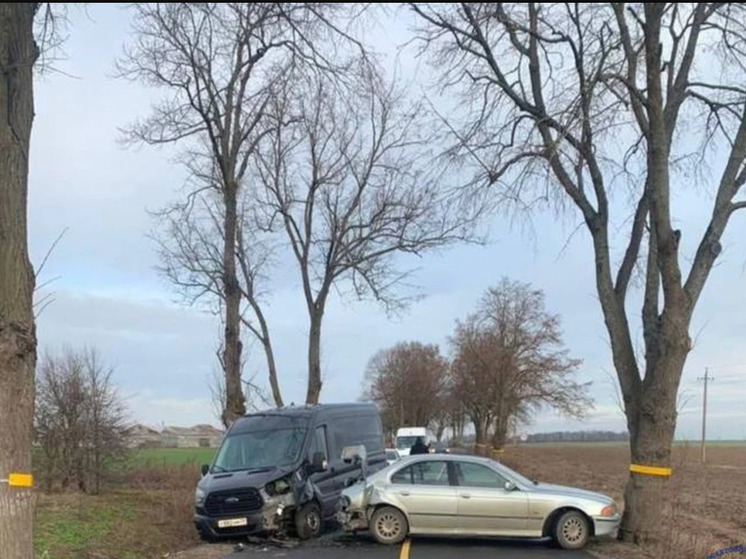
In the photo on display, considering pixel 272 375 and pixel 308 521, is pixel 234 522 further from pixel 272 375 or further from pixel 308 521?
pixel 272 375

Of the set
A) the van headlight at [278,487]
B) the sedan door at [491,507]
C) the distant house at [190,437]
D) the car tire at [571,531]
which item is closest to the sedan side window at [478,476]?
the sedan door at [491,507]

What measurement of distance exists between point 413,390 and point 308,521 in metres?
60.9

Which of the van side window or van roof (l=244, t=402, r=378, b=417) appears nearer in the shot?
the van side window

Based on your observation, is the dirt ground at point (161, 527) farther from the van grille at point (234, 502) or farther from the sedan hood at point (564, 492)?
the sedan hood at point (564, 492)

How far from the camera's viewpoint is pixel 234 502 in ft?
53.6

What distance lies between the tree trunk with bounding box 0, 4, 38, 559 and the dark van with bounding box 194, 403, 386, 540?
29.3 feet

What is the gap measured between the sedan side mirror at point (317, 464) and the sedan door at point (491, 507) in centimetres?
295

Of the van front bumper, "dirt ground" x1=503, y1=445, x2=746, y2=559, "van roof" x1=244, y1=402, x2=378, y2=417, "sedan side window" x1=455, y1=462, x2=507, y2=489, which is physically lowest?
"dirt ground" x1=503, y1=445, x2=746, y2=559

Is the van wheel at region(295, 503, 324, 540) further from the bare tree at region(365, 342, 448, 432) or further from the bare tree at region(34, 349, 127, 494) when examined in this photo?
the bare tree at region(365, 342, 448, 432)

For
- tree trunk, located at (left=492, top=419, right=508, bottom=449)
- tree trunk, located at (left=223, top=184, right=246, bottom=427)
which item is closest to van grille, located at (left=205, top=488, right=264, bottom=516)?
tree trunk, located at (left=223, top=184, right=246, bottom=427)

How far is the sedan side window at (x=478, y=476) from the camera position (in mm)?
15984

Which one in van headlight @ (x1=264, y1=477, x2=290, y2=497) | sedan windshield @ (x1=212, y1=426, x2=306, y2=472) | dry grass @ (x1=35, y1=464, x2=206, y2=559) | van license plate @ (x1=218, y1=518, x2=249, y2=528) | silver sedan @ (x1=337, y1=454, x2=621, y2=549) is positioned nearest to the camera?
dry grass @ (x1=35, y1=464, x2=206, y2=559)

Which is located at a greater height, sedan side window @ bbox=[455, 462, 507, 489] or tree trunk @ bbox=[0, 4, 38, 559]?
tree trunk @ bbox=[0, 4, 38, 559]

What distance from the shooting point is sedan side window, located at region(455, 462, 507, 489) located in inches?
629
